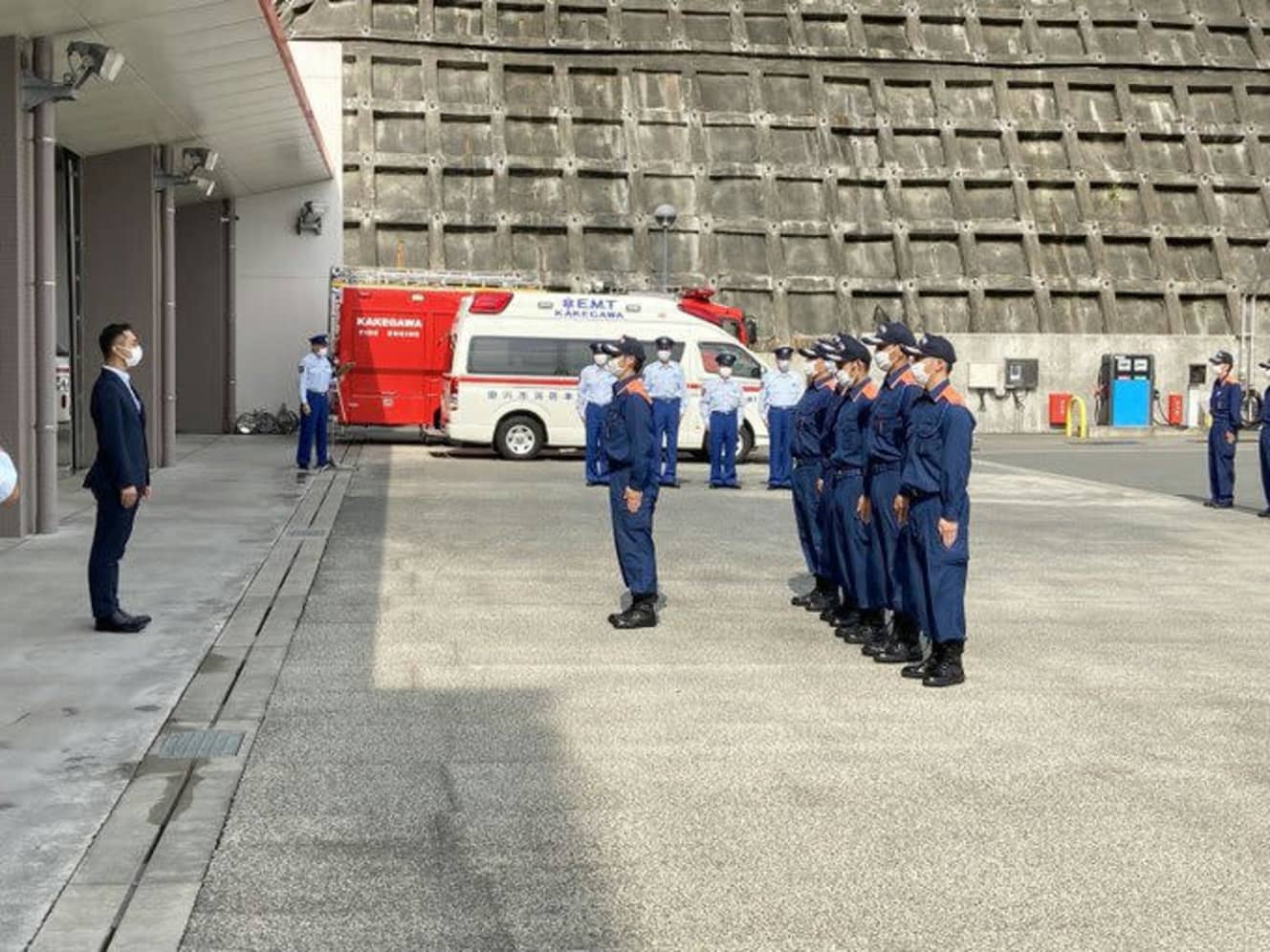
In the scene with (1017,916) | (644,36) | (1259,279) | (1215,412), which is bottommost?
(1017,916)

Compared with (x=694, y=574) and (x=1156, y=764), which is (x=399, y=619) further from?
(x=1156, y=764)

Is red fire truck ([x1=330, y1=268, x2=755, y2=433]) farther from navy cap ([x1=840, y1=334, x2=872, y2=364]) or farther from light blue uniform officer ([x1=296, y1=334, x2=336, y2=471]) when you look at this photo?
navy cap ([x1=840, y1=334, x2=872, y2=364])

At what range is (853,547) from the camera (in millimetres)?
11844

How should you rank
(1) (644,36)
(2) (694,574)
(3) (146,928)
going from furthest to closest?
(1) (644,36) → (2) (694,574) → (3) (146,928)

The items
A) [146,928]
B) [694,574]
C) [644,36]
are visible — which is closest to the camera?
[146,928]

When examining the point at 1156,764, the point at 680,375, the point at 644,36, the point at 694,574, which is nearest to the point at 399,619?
the point at 694,574

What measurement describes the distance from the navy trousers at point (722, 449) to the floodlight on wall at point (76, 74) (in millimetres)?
9761

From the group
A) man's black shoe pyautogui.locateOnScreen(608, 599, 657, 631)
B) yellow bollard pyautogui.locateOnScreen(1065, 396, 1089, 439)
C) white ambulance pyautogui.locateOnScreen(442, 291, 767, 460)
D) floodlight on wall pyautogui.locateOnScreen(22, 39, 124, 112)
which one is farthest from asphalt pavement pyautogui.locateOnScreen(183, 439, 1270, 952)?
yellow bollard pyautogui.locateOnScreen(1065, 396, 1089, 439)

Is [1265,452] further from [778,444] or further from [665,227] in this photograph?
[665,227]

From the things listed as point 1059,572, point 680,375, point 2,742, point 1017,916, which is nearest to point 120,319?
point 680,375

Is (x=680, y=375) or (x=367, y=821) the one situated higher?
(x=680, y=375)

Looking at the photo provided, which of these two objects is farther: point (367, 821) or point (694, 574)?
point (694, 574)

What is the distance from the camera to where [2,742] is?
8.17 metres

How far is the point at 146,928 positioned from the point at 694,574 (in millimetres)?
9396
